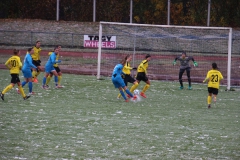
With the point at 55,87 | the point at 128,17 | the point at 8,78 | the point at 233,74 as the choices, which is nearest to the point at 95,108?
the point at 55,87

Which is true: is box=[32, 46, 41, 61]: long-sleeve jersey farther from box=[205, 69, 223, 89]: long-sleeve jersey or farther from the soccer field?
box=[205, 69, 223, 89]: long-sleeve jersey

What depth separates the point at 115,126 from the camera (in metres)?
15.3

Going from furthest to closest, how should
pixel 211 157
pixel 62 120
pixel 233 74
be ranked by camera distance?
pixel 233 74, pixel 62 120, pixel 211 157

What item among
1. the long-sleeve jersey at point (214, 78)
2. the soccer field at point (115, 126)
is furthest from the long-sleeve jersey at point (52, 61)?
the long-sleeve jersey at point (214, 78)

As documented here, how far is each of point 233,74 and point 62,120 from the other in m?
17.3

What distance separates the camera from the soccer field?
→ 12047 millimetres

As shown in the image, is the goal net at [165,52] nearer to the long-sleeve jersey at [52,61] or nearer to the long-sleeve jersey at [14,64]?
the long-sleeve jersey at [52,61]

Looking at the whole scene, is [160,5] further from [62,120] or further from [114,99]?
[62,120]

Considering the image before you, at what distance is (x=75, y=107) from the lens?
62.0 feet

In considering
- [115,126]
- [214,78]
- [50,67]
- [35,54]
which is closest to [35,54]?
[35,54]

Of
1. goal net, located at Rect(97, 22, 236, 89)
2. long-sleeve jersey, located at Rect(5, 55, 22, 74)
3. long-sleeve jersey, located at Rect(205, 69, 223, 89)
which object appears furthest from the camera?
goal net, located at Rect(97, 22, 236, 89)

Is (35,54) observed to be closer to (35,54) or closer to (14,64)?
(35,54)

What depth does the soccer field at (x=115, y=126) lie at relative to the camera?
12.0 metres

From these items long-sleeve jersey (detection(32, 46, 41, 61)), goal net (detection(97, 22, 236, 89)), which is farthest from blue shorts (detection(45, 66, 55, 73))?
goal net (detection(97, 22, 236, 89))
